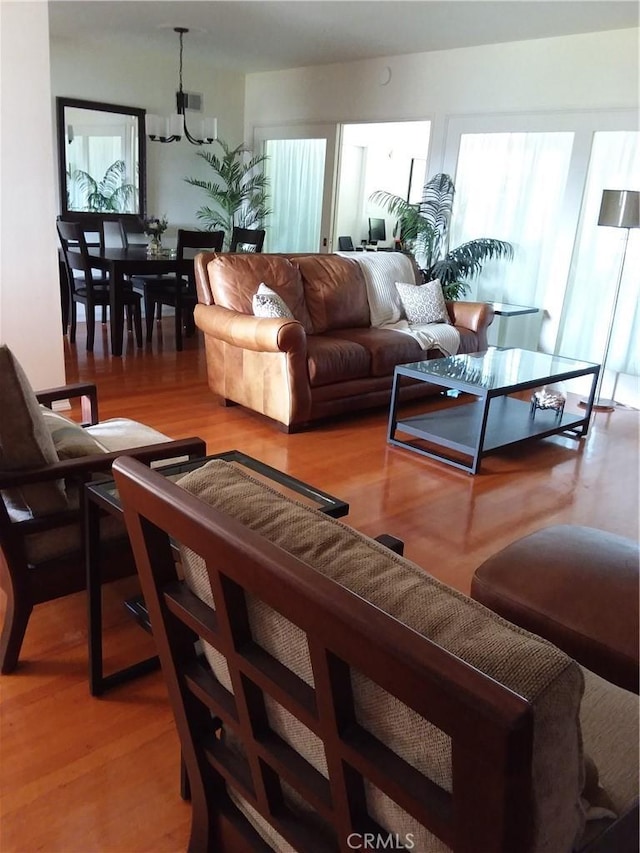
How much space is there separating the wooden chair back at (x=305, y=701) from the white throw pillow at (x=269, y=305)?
2.86 metres

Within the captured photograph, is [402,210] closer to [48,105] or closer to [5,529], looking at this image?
[48,105]

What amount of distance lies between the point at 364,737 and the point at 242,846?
21.1 inches

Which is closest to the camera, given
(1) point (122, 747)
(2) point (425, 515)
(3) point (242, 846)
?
(3) point (242, 846)

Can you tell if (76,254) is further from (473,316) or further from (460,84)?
(460,84)

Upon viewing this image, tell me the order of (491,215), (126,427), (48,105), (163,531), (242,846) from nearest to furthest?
(163,531)
(242,846)
(126,427)
(48,105)
(491,215)

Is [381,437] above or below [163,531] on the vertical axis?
below

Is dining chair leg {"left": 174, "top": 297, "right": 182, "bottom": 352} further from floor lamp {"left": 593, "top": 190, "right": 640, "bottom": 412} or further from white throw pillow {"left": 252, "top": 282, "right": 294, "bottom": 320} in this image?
floor lamp {"left": 593, "top": 190, "right": 640, "bottom": 412}

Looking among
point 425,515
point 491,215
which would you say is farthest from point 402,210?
point 425,515

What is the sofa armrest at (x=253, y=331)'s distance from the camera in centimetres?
352

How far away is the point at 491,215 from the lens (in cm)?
543

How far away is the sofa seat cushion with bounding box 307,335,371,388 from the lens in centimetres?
369

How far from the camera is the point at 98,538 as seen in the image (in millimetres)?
1629

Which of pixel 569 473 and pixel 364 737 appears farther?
pixel 569 473

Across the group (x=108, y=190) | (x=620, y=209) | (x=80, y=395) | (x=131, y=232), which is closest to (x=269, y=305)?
(x=80, y=395)
